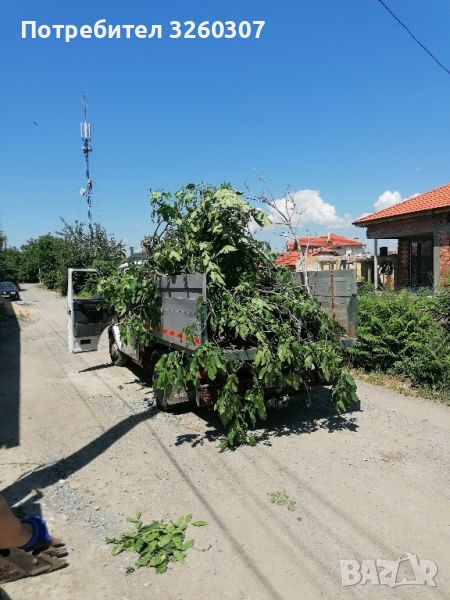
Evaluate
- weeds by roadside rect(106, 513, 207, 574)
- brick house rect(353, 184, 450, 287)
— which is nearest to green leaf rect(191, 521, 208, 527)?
weeds by roadside rect(106, 513, 207, 574)

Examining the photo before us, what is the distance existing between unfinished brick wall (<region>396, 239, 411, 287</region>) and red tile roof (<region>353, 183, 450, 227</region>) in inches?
52.8

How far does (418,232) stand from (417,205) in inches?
52.1

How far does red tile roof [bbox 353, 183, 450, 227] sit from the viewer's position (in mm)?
14953

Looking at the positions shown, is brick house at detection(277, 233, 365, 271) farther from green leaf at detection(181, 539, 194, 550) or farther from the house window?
green leaf at detection(181, 539, 194, 550)

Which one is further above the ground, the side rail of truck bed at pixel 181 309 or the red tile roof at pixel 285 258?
the red tile roof at pixel 285 258

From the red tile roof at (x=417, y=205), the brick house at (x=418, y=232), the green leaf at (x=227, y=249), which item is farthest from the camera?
the red tile roof at (x=417, y=205)

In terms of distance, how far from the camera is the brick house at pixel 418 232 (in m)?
14.5

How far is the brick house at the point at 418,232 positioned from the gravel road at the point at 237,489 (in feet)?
29.4

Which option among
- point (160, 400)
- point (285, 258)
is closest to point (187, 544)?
point (160, 400)

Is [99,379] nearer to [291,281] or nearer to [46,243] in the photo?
[291,281]

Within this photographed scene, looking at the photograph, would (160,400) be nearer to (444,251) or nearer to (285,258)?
(285,258)

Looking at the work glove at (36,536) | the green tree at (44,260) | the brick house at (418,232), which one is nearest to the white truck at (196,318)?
the work glove at (36,536)

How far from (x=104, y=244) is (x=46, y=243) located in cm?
3067

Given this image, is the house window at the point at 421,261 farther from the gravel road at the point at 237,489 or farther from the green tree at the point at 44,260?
the green tree at the point at 44,260
